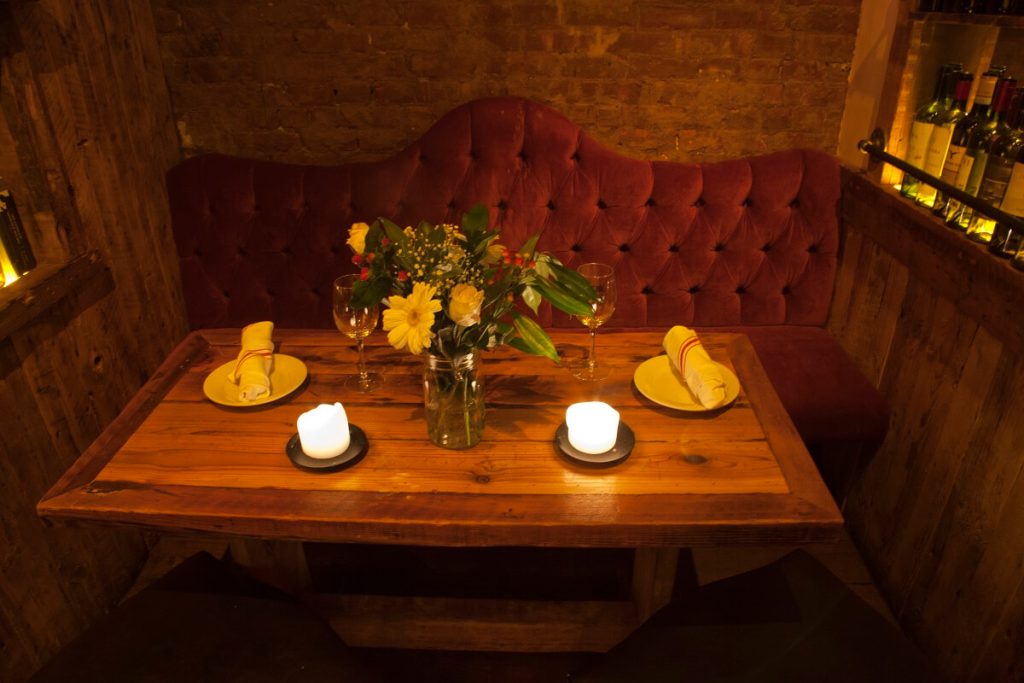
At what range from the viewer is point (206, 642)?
1.30 metres

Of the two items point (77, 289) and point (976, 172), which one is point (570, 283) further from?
point (77, 289)

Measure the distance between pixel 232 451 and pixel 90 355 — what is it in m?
0.87

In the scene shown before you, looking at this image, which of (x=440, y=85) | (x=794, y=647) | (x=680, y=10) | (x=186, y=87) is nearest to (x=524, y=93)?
(x=440, y=85)

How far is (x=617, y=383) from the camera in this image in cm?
153

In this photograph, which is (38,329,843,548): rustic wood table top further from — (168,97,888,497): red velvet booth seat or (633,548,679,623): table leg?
(168,97,888,497): red velvet booth seat

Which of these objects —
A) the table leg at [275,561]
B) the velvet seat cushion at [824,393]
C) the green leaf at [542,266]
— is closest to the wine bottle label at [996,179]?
the velvet seat cushion at [824,393]

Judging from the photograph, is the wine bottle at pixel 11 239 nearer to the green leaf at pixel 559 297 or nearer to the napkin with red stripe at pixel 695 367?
the green leaf at pixel 559 297

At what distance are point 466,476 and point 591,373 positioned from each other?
0.44 metres

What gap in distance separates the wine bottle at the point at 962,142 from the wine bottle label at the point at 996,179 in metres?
0.09

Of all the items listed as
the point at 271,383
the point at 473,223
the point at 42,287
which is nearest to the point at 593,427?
the point at 473,223

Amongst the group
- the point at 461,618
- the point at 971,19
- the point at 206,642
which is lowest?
the point at 461,618

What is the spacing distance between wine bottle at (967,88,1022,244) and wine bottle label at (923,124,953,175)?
0.60ft

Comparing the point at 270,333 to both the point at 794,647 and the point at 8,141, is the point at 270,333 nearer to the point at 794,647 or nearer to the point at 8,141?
the point at 8,141

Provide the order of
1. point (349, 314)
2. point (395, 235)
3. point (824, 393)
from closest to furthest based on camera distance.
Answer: point (395, 235) → point (349, 314) → point (824, 393)
